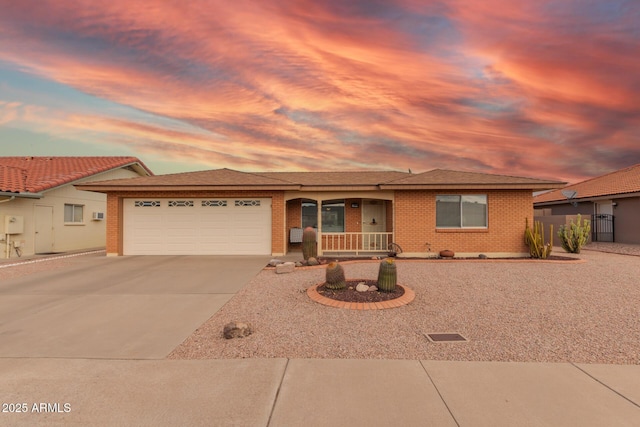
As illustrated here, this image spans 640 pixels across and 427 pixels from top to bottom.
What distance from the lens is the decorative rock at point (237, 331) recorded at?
412cm

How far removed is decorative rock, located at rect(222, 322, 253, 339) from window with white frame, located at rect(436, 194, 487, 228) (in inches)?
389

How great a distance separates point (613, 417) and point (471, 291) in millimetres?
4360

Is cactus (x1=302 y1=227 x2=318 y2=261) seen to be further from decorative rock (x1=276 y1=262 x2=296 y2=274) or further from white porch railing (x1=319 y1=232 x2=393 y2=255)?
white porch railing (x1=319 y1=232 x2=393 y2=255)

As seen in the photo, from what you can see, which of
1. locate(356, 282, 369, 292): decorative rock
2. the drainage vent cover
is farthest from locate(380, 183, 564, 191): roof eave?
the drainage vent cover

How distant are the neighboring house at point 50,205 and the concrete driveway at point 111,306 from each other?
20.6 ft

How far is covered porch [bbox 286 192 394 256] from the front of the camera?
43.1 ft

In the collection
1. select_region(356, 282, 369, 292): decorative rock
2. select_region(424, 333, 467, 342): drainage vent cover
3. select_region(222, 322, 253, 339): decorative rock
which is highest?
select_region(356, 282, 369, 292): decorative rock

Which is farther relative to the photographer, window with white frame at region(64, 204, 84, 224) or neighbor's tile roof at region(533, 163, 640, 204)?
neighbor's tile roof at region(533, 163, 640, 204)

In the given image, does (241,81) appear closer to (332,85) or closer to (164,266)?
(332,85)

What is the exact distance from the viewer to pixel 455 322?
15.6 ft

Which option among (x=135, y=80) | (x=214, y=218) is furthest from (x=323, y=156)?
(x=135, y=80)

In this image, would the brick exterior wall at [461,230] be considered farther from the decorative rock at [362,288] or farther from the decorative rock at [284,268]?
the decorative rock at [362,288]

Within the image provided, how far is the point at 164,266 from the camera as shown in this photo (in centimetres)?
987

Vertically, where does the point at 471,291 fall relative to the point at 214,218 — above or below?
below
